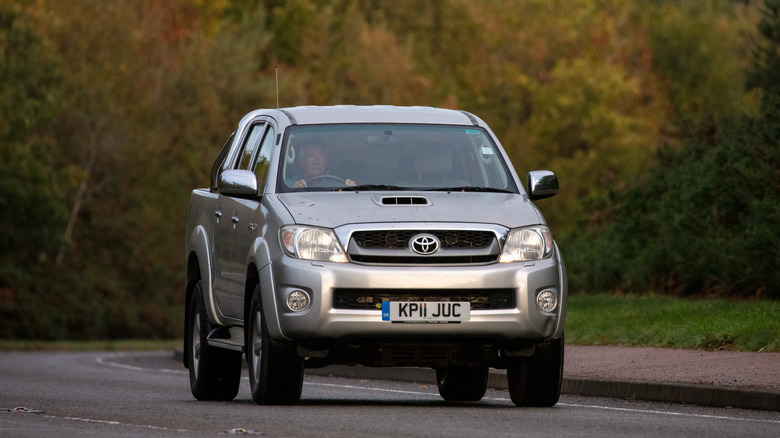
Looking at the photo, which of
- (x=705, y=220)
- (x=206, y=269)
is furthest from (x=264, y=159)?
(x=705, y=220)

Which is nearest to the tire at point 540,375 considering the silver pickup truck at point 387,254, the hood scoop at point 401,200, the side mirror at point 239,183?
the silver pickup truck at point 387,254

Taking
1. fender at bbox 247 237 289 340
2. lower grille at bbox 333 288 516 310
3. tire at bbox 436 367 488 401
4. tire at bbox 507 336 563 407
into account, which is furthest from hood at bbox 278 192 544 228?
tire at bbox 436 367 488 401

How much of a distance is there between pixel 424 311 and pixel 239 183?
5.76 ft

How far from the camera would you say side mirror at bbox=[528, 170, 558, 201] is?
41.7 feet

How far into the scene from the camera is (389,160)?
1295 centimetres

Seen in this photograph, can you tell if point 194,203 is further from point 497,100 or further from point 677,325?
point 497,100

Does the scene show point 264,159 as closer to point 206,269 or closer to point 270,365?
point 206,269

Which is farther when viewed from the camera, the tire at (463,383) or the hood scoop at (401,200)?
the tire at (463,383)

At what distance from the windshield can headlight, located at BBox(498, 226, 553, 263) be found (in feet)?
2.79

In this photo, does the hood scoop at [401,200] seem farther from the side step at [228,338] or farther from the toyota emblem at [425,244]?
the side step at [228,338]

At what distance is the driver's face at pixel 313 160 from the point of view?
A: 1286cm

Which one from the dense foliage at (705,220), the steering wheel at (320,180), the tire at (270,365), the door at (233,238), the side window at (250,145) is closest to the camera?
the tire at (270,365)

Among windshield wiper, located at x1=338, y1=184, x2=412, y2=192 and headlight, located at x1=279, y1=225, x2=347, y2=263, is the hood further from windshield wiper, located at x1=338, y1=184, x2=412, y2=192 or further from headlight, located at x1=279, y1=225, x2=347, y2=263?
windshield wiper, located at x1=338, y1=184, x2=412, y2=192

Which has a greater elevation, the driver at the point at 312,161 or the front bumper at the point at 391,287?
the driver at the point at 312,161
